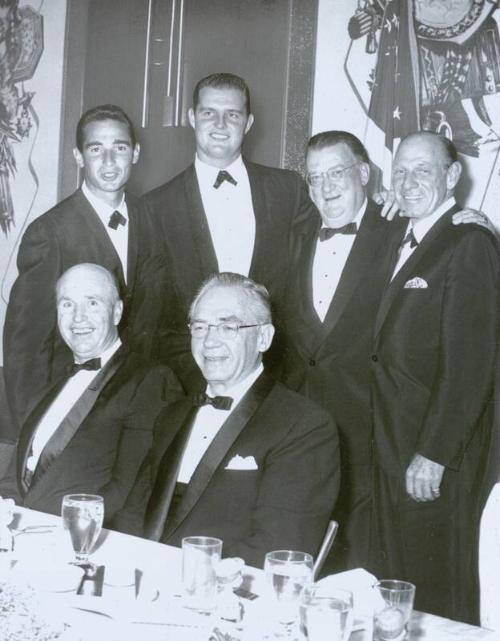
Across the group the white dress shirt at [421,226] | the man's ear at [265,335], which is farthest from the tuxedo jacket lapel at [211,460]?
the white dress shirt at [421,226]

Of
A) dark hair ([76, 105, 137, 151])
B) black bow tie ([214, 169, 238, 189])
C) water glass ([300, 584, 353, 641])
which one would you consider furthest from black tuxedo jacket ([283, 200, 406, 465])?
water glass ([300, 584, 353, 641])

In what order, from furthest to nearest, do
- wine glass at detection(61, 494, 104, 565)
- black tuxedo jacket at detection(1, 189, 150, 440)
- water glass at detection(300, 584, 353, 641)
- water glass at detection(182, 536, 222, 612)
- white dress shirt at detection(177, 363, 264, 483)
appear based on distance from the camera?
black tuxedo jacket at detection(1, 189, 150, 440) → white dress shirt at detection(177, 363, 264, 483) → wine glass at detection(61, 494, 104, 565) → water glass at detection(182, 536, 222, 612) → water glass at detection(300, 584, 353, 641)

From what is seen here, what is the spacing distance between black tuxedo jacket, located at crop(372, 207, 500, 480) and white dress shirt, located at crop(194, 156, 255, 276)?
28.9 inches

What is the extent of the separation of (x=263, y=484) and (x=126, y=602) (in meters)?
0.83

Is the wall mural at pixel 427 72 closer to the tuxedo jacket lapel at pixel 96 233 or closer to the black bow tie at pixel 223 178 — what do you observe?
the black bow tie at pixel 223 178

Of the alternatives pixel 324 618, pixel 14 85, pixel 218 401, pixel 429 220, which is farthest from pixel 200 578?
pixel 14 85

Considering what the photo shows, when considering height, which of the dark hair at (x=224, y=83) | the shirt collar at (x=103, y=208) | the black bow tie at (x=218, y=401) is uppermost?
the dark hair at (x=224, y=83)

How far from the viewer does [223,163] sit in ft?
12.5

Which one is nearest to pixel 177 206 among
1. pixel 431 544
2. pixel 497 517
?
pixel 431 544

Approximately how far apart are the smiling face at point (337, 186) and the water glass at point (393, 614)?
2239 millimetres

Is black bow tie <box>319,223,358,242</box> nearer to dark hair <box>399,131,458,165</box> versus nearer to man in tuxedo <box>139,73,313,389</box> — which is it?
man in tuxedo <box>139,73,313,389</box>

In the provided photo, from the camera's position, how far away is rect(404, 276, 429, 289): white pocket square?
3.15 metres

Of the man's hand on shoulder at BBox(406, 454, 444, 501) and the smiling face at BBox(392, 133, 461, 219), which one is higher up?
the smiling face at BBox(392, 133, 461, 219)

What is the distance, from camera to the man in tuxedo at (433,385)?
3.04 meters
